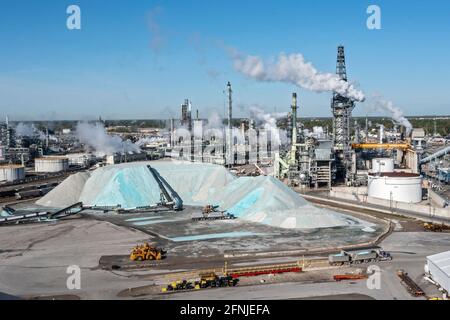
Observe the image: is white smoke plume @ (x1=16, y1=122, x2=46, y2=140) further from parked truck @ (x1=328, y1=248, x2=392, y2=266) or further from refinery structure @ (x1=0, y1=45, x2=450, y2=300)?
parked truck @ (x1=328, y1=248, x2=392, y2=266)

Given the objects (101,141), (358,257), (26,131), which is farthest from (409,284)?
(26,131)

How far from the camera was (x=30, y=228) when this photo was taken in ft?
146

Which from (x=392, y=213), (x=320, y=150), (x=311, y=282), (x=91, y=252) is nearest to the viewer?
(x=311, y=282)

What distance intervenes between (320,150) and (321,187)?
523 cm

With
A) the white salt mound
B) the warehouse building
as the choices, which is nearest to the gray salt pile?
the white salt mound

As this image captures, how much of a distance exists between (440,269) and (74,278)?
20.3m

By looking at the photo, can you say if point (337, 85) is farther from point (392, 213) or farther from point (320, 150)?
point (392, 213)

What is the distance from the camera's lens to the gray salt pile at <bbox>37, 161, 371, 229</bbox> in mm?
44969

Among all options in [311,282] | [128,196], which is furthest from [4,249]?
[311,282]

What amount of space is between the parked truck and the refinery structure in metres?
0.08

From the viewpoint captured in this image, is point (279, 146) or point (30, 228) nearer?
point (30, 228)

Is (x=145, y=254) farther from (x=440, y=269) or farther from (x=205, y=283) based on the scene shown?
(x=440, y=269)
